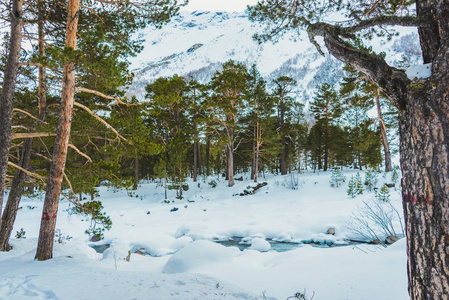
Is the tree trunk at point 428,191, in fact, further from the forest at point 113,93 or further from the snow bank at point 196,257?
the snow bank at point 196,257

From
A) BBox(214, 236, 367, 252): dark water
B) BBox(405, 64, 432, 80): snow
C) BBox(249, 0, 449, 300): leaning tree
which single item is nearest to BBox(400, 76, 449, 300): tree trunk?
BBox(249, 0, 449, 300): leaning tree

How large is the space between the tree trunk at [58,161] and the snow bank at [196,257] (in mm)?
2690

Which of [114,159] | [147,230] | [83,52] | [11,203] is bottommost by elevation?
[147,230]

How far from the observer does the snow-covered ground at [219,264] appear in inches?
140

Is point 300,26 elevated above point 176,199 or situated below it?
above

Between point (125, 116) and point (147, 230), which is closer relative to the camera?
point (125, 116)

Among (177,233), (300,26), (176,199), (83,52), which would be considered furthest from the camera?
(176,199)

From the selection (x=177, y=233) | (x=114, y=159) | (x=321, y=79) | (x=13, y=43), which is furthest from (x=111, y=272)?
(x=321, y=79)

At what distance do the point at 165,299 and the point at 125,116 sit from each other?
15.9 ft

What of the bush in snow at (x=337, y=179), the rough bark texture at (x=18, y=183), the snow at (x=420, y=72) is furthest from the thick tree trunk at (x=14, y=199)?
the bush in snow at (x=337, y=179)

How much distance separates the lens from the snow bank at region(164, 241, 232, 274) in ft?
18.6

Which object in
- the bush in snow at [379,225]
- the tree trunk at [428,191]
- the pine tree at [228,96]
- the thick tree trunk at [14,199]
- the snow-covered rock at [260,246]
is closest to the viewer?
the tree trunk at [428,191]

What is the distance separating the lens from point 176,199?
19.6 meters

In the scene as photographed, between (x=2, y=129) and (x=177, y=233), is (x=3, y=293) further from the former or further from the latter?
(x=177, y=233)
